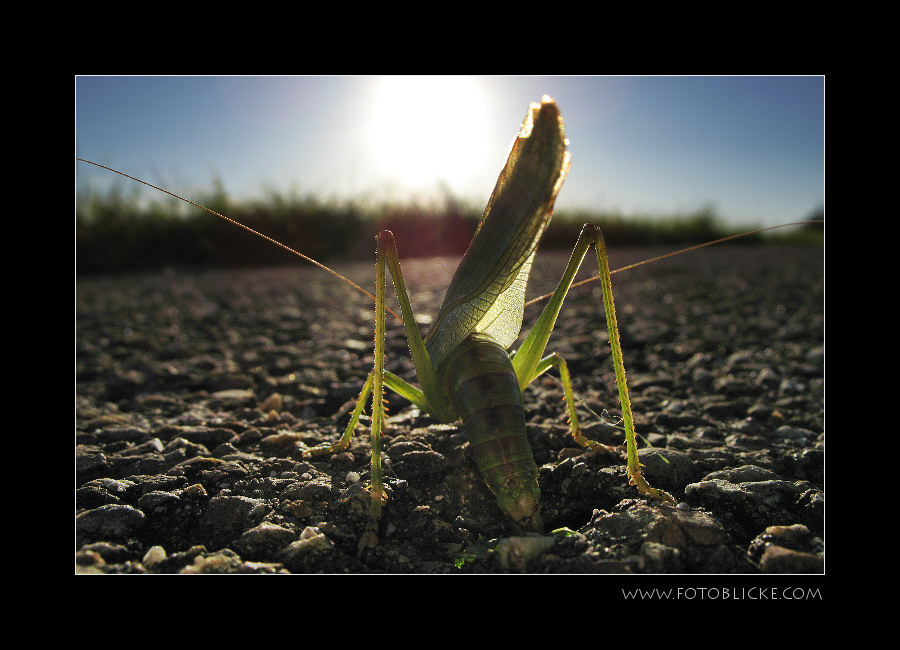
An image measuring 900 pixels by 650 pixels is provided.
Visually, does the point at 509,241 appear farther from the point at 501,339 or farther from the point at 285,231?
the point at 285,231

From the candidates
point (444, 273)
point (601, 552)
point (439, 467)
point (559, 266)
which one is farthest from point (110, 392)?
point (559, 266)

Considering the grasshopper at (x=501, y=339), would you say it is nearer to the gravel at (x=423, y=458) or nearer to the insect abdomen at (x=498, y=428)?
the insect abdomen at (x=498, y=428)

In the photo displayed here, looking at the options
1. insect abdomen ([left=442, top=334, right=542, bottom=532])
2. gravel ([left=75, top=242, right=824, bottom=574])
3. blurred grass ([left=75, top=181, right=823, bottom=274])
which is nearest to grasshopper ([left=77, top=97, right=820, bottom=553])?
insect abdomen ([left=442, top=334, right=542, bottom=532])

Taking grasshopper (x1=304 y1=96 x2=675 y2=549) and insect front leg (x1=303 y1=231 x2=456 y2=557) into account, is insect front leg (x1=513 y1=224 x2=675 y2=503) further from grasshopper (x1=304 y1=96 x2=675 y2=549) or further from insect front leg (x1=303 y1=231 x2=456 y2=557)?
insect front leg (x1=303 y1=231 x2=456 y2=557)

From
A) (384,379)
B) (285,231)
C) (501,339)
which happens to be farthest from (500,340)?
(285,231)

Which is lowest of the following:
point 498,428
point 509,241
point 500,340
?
point 498,428

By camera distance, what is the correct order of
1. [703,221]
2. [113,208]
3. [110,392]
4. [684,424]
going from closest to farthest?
1. [684,424]
2. [110,392]
3. [113,208]
4. [703,221]
